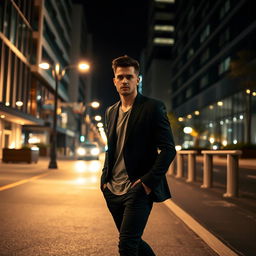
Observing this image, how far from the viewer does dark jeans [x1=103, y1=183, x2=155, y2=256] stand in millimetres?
2834

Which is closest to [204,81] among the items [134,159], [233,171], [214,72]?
[214,72]

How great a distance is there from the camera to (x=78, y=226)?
6.50 meters

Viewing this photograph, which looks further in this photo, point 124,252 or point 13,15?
point 13,15

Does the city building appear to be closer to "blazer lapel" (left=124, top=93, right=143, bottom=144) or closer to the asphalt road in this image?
the asphalt road

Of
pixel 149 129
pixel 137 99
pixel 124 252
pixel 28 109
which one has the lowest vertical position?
pixel 124 252

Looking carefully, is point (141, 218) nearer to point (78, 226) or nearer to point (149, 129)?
point (149, 129)

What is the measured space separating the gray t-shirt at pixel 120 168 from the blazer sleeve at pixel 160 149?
0.20 metres

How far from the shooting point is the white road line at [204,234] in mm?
4939

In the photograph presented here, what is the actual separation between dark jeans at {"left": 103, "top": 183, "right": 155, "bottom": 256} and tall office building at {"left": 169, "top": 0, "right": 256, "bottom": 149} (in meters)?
35.8

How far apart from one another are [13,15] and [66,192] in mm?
31690

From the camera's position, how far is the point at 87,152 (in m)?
36.6

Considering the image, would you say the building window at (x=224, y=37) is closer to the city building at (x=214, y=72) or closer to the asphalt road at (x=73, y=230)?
the city building at (x=214, y=72)

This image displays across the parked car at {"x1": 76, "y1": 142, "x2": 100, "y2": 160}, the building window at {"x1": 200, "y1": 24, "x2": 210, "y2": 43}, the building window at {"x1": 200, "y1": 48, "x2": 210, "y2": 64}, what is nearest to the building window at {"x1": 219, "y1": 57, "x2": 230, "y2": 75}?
the building window at {"x1": 200, "y1": 48, "x2": 210, "y2": 64}

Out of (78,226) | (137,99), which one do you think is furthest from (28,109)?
(137,99)
